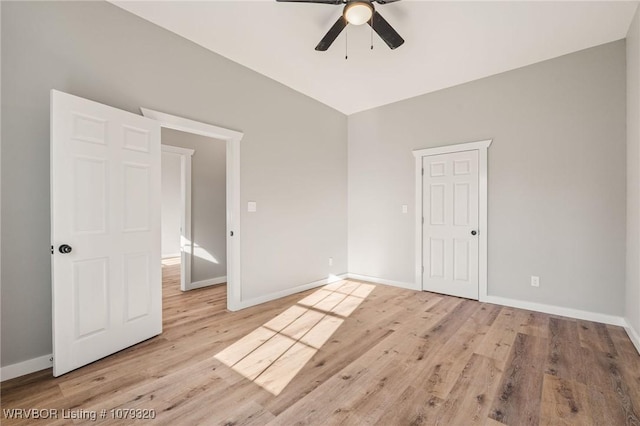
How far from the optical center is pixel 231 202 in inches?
137

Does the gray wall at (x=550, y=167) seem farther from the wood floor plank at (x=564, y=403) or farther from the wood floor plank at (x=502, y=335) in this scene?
the wood floor plank at (x=564, y=403)

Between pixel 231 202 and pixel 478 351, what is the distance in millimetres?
2969

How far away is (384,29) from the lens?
2.42 metres

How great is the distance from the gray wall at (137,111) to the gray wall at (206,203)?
1425 millimetres

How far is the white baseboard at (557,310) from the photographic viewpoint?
9.92ft

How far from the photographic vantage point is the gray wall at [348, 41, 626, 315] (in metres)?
3.04

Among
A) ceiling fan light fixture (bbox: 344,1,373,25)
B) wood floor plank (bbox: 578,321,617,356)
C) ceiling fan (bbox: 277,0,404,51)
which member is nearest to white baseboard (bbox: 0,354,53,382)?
ceiling fan (bbox: 277,0,404,51)

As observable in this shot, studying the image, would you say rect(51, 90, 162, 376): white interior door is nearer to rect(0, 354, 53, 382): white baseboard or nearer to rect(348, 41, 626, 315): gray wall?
rect(0, 354, 53, 382): white baseboard

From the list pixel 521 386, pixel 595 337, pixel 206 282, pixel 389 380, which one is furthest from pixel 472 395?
pixel 206 282

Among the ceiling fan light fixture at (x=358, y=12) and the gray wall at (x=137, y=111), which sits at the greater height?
the ceiling fan light fixture at (x=358, y=12)

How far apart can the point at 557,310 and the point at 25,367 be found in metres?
5.08

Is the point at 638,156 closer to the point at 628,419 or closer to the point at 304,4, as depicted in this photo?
the point at 628,419

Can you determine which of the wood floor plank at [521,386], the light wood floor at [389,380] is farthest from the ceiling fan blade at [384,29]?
the wood floor plank at [521,386]

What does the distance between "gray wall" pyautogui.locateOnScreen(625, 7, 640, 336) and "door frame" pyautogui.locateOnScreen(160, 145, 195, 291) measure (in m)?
5.20
